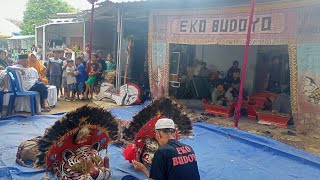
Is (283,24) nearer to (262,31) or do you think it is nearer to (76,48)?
(262,31)

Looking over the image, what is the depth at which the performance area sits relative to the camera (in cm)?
423

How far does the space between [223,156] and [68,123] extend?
9.54 ft

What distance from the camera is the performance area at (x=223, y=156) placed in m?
4.23

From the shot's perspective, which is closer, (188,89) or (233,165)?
(233,165)

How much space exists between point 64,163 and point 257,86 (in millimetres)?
8000

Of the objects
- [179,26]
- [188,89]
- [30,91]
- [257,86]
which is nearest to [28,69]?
[30,91]

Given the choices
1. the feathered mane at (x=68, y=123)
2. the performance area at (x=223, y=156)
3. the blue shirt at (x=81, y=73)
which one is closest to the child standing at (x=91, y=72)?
the blue shirt at (x=81, y=73)

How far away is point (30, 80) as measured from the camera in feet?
23.8

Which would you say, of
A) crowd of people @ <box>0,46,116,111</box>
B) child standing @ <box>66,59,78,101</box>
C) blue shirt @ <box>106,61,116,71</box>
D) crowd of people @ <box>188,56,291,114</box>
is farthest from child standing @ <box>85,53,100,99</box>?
crowd of people @ <box>188,56,291,114</box>

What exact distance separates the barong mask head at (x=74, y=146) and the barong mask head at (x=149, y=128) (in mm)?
736

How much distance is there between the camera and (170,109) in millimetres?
4266

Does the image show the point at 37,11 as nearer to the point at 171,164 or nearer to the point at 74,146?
the point at 74,146

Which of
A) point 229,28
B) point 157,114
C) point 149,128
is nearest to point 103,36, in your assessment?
point 229,28

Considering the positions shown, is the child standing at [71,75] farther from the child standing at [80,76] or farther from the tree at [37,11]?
the tree at [37,11]
